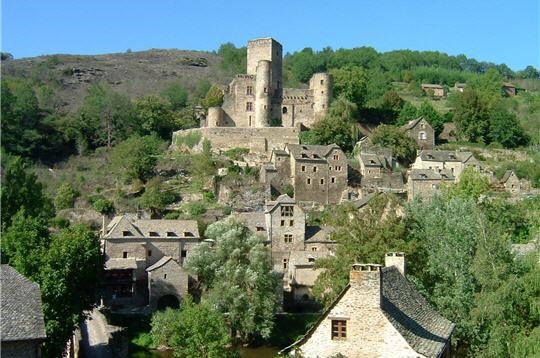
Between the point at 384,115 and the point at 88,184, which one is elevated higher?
the point at 384,115

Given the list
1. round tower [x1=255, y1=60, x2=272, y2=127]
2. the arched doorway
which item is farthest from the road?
round tower [x1=255, y1=60, x2=272, y2=127]

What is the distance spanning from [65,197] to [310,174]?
2639 cm

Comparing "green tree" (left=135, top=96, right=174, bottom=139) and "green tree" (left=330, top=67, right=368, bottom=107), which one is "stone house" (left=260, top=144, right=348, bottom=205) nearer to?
"green tree" (left=330, top=67, right=368, bottom=107)

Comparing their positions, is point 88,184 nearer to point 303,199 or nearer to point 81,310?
point 303,199

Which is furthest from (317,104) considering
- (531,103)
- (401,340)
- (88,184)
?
(401,340)

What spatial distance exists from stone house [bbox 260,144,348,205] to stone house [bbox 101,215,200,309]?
54.6 feet

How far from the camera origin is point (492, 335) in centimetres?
3083

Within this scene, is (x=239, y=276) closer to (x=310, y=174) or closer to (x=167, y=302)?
(x=167, y=302)

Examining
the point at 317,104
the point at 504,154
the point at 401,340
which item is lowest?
the point at 401,340

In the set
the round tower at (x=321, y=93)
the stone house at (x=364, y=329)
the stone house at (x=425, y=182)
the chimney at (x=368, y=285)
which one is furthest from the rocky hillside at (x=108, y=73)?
the chimney at (x=368, y=285)

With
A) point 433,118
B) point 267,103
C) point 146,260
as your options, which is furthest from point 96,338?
point 433,118

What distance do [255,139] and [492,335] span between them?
184 ft

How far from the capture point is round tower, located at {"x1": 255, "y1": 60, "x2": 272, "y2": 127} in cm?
8994

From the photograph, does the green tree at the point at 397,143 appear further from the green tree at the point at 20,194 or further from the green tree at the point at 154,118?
the green tree at the point at 20,194
